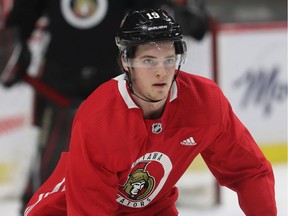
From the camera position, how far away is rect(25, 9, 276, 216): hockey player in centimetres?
166

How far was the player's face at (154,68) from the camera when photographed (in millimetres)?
1650

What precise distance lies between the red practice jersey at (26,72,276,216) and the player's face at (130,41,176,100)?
0.05m

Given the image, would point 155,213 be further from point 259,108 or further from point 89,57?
point 259,108

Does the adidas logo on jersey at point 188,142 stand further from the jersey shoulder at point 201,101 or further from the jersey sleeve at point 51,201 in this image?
the jersey sleeve at point 51,201

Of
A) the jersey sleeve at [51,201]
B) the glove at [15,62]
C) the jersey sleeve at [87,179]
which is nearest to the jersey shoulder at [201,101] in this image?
the jersey sleeve at [87,179]

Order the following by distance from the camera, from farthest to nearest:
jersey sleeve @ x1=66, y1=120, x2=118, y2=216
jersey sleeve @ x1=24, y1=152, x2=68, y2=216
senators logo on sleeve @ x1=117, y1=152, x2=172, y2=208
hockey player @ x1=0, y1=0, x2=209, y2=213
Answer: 1. hockey player @ x1=0, y1=0, x2=209, y2=213
2. jersey sleeve @ x1=24, y1=152, x2=68, y2=216
3. senators logo on sleeve @ x1=117, y1=152, x2=172, y2=208
4. jersey sleeve @ x1=66, y1=120, x2=118, y2=216

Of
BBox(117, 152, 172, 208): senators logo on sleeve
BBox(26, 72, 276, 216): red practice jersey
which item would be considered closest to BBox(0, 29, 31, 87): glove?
BBox(26, 72, 276, 216): red practice jersey

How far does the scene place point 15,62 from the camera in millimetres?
2805

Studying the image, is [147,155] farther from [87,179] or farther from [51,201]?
[51,201]

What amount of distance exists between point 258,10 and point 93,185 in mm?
2662

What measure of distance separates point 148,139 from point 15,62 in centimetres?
120

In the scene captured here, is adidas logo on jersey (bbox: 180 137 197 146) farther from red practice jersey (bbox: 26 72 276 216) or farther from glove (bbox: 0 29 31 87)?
glove (bbox: 0 29 31 87)

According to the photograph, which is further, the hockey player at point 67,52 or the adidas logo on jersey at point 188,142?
the hockey player at point 67,52

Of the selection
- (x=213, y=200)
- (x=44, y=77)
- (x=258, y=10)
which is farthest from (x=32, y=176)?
(x=258, y=10)
